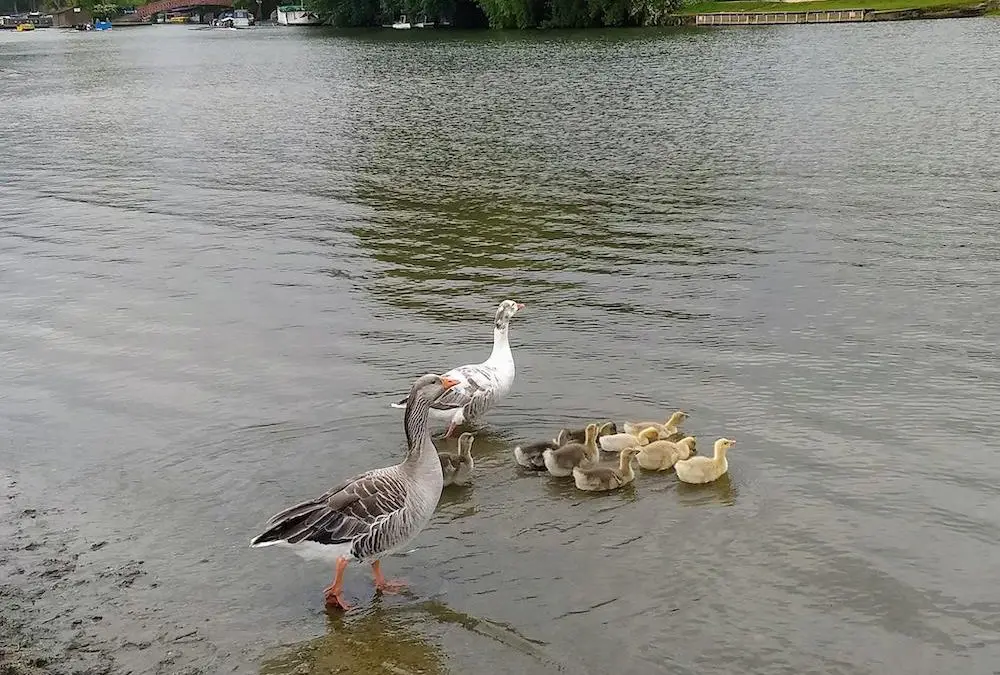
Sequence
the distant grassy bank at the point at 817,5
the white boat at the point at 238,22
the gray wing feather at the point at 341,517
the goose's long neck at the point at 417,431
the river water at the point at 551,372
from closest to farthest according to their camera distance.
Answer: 1. the gray wing feather at the point at 341,517
2. the river water at the point at 551,372
3. the goose's long neck at the point at 417,431
4. the distant grassy bank at the point at 817,5
5. the white boat at the point at 238,22

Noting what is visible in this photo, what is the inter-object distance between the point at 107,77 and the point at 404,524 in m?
76.8

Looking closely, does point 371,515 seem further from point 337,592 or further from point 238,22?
point 238,22

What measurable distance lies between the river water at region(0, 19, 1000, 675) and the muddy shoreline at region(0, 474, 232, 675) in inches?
4.4

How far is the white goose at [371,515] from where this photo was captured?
8.61 m

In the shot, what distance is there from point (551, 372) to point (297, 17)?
574ft

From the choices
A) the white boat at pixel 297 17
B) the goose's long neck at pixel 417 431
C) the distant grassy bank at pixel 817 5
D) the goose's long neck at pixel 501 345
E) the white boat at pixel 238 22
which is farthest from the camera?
the white boat at pixel 238 22

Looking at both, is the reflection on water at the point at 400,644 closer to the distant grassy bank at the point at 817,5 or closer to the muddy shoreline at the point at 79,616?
the muddy shoreline at the point at 79,616

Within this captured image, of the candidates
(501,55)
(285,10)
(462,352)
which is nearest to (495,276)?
(462,352)

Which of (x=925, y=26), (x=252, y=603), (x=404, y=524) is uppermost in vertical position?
(x=925, y=26)

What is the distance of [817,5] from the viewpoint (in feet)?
337

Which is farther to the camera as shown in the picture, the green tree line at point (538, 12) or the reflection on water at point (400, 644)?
the green tree line at point (538, 12)

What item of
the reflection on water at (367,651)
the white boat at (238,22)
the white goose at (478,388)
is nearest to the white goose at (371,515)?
the reflection on water at (367,651)

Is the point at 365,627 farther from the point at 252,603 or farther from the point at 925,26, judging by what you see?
the point at 925,26

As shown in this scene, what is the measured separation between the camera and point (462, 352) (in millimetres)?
Answer: 15758
